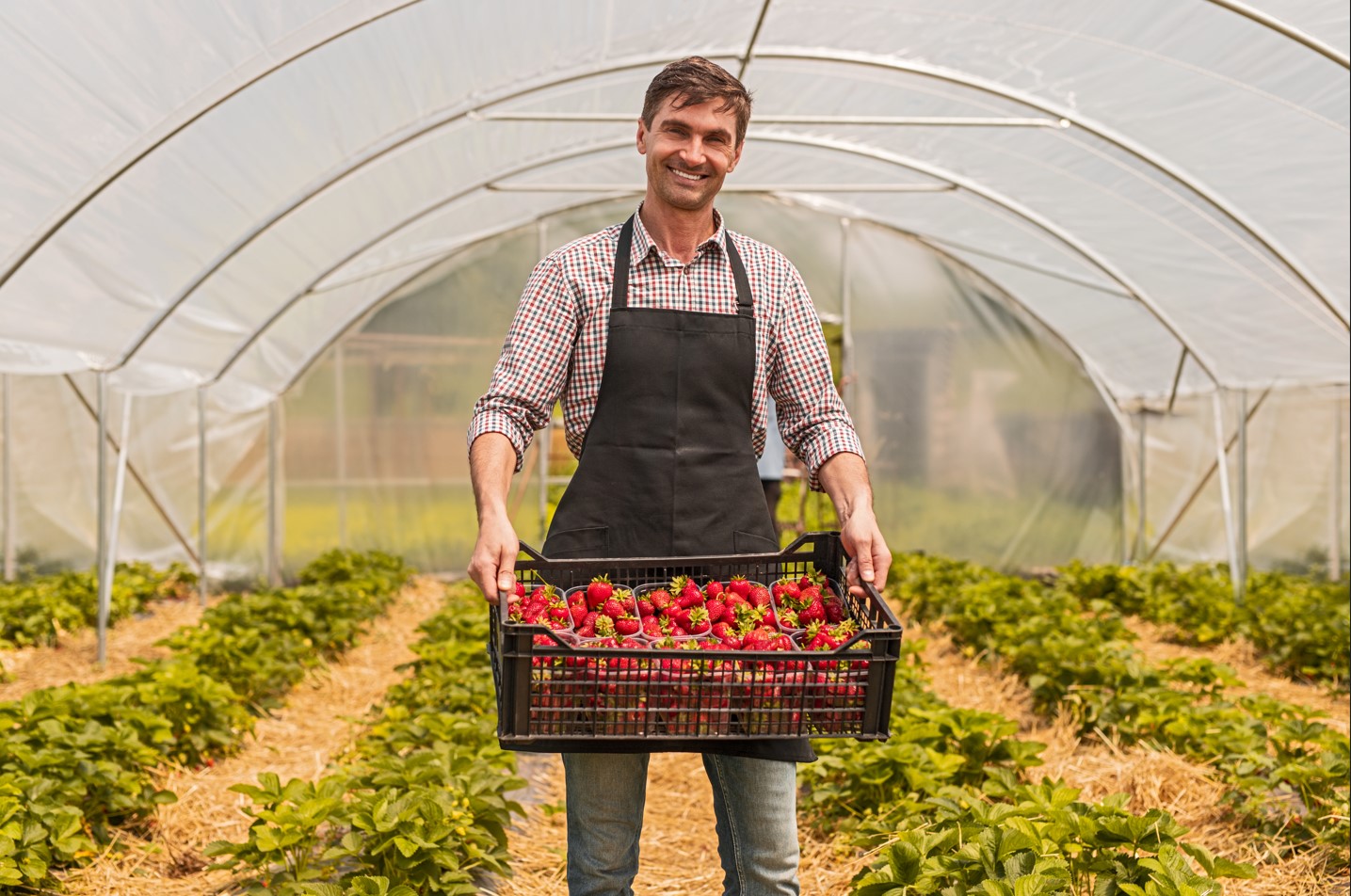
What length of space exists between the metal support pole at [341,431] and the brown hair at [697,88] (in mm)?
8803

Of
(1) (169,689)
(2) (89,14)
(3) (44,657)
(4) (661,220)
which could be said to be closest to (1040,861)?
(4) (661,220)

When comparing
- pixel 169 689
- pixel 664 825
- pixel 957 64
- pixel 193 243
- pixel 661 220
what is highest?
pixel 957 64

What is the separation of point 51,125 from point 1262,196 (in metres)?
5.87

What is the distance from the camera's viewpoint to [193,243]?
6.87 meters

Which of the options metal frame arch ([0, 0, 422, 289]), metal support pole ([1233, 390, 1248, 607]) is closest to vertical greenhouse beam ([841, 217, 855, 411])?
metal support pole ([1233, 390, 1248, 607])

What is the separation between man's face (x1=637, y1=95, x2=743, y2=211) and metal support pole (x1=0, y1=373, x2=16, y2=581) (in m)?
8.57

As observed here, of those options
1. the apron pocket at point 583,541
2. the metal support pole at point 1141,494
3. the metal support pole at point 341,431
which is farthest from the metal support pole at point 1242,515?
the apron pocket at point 583,541

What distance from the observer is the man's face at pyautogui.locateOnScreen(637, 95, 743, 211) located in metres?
2.29

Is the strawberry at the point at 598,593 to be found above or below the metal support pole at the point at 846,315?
below

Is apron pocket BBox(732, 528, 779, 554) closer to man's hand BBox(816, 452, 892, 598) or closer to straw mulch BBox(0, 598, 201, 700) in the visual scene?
man's hand BBox(816, 452, 892, 598)

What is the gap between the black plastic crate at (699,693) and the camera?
1.99 metres

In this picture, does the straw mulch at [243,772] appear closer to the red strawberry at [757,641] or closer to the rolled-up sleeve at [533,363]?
the rolled-up sleeve at [533,363]

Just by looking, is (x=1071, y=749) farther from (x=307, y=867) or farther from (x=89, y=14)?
(x=89, y=14)

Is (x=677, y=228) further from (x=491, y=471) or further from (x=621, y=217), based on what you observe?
(x=621, y=217)
